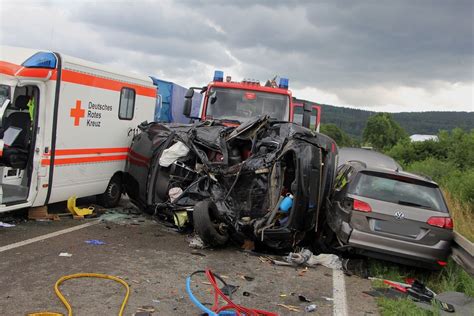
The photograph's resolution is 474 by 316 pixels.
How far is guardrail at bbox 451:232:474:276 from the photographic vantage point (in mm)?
6023

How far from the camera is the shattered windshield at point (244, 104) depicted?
420 inches

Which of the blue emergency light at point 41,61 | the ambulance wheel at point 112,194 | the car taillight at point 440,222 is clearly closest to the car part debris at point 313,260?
the car taillight at point 440,222

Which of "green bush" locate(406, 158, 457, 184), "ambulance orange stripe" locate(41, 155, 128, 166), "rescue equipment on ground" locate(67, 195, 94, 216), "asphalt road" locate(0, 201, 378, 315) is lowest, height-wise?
"asphalt road" locate(0, 201, 378, 315)

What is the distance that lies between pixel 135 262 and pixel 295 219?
2.34 m

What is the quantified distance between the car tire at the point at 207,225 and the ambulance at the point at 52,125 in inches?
95.1

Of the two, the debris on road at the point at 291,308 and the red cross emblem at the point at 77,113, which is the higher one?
the red cross emblem at the point at 77,113

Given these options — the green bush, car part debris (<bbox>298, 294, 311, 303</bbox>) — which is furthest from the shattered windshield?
the green bush

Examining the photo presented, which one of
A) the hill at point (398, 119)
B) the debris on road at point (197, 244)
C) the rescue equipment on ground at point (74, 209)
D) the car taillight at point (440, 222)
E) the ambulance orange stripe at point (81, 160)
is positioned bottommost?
the debris on road at point (197, 244)

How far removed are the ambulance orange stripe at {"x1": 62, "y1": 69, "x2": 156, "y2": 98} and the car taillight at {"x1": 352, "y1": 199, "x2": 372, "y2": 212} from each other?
4.77m

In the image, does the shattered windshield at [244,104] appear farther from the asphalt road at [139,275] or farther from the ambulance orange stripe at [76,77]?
the asphalt road at [139,275]

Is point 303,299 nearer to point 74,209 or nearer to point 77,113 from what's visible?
point 74,209

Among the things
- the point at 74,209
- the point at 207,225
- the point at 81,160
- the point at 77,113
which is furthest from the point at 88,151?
the point at 207,225

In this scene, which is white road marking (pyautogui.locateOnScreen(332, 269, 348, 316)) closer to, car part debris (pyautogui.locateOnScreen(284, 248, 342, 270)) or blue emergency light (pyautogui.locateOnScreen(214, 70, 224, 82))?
car part debris (pyautogui.locateOnScreen(284, 248, 342, 270))

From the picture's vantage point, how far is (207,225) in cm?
688
